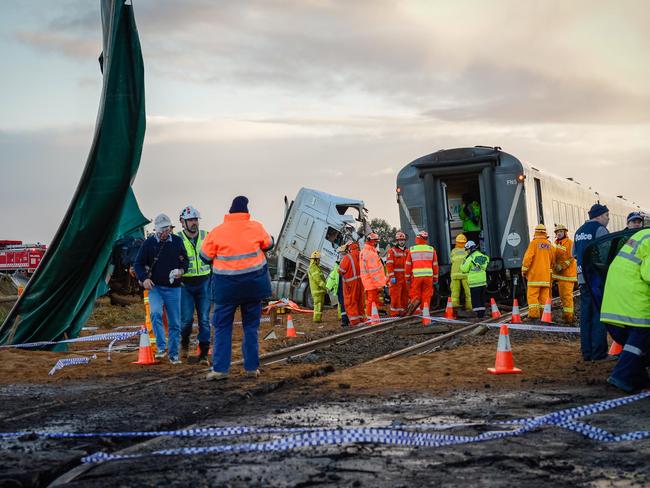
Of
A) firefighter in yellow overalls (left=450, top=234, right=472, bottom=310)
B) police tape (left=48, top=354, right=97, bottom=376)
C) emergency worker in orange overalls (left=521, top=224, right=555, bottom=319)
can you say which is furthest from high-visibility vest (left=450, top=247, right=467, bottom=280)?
police tape (left=48, top=354, right=97, bottom=376)

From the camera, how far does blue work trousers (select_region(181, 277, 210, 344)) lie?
11.1m

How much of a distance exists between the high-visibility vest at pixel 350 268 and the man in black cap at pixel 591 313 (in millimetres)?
7919

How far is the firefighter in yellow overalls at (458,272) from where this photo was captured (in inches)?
734

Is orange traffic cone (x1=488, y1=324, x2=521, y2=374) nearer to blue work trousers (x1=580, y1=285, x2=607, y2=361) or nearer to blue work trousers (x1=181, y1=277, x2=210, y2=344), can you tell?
blue work trousers (x1=580, y1=285, x2=607, y2=361)

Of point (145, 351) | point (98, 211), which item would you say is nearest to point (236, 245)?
point (145, 351)

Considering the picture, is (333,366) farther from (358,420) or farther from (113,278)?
(113,278)

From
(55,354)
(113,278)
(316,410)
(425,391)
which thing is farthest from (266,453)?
(113,278)

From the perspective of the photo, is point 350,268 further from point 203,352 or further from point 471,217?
point 203,352

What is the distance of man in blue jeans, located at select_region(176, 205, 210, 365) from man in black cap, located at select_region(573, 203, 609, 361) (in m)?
4.49

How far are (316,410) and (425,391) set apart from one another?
5.07 ft

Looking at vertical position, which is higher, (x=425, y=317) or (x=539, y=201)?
(x=539, y=201)

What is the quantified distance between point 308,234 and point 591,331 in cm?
1534

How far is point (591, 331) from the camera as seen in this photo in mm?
9906

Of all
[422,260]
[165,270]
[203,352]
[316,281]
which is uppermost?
[165,270]
